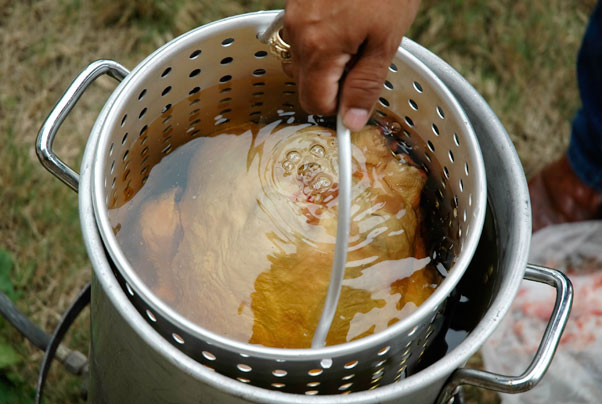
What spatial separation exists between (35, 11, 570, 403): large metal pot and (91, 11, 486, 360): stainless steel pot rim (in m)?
0.02

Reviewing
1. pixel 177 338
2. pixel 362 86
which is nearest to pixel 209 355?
pixel 177 338

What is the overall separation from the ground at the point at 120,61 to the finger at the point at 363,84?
869mm

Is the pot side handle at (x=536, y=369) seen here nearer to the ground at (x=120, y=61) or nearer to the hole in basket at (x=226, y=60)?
the hole in basket at (x=226, y=60)

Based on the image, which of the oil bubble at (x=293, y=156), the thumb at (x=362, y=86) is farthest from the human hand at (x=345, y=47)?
the oil bubble at (x=293, y=156)

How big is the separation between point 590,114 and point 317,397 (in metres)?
0.95

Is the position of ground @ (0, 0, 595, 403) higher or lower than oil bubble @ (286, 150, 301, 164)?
lower

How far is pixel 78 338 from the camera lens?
122cm

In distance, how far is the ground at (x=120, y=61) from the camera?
132cm

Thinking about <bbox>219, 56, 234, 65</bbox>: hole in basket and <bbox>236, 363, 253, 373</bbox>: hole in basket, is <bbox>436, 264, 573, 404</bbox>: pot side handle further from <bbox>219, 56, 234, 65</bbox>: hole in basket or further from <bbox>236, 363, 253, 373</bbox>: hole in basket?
<bbox>219, 56, 234, 65</bbox>: hole in basket

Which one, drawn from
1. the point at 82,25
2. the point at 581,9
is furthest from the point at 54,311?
the point at 581,9

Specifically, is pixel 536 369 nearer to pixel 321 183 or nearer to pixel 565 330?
pixel 321 183

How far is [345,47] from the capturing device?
0.55 meters

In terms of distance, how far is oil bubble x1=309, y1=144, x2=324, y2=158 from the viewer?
0.87 m

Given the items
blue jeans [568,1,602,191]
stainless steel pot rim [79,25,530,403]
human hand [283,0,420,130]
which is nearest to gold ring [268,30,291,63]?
human hand [283,0,420,130]
